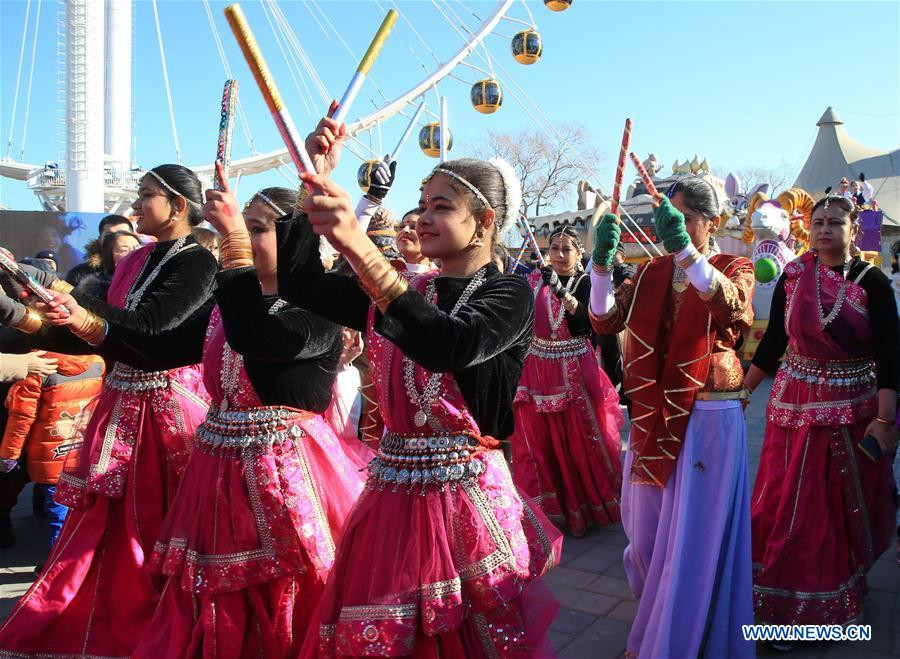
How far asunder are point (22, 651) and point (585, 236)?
1592cm

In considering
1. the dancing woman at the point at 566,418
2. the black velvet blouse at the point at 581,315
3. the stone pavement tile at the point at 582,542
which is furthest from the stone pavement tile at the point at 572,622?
the black velvet blouse at the point at 581,315

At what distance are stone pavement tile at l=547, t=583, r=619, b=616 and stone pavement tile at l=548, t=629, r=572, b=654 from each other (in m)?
0.30

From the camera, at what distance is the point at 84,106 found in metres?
15.5

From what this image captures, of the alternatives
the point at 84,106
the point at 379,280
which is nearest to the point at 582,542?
the point at 379,280

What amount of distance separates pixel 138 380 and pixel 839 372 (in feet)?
9.91

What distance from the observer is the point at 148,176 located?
3.20m

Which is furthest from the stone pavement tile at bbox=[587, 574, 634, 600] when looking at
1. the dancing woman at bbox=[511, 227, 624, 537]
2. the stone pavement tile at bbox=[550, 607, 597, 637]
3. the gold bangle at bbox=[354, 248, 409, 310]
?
the gold bangle at bbox=[354, 248, 409, 310]

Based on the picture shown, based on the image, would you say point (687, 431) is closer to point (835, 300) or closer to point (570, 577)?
point (835, 300)

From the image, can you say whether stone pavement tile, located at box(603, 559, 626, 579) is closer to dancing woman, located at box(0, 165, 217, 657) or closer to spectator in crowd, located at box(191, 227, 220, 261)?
dancing woman, located at box(0, 165, 217, 657)

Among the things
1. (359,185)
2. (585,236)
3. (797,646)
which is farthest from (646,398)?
(585,236)

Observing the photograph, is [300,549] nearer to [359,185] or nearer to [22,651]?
[22,651]

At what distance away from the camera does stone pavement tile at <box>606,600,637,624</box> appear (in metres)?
3.58

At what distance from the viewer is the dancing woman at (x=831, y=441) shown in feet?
Result: 10.9

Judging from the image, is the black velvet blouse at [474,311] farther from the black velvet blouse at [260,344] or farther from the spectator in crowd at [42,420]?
the spectator in crowd at [42,420]
